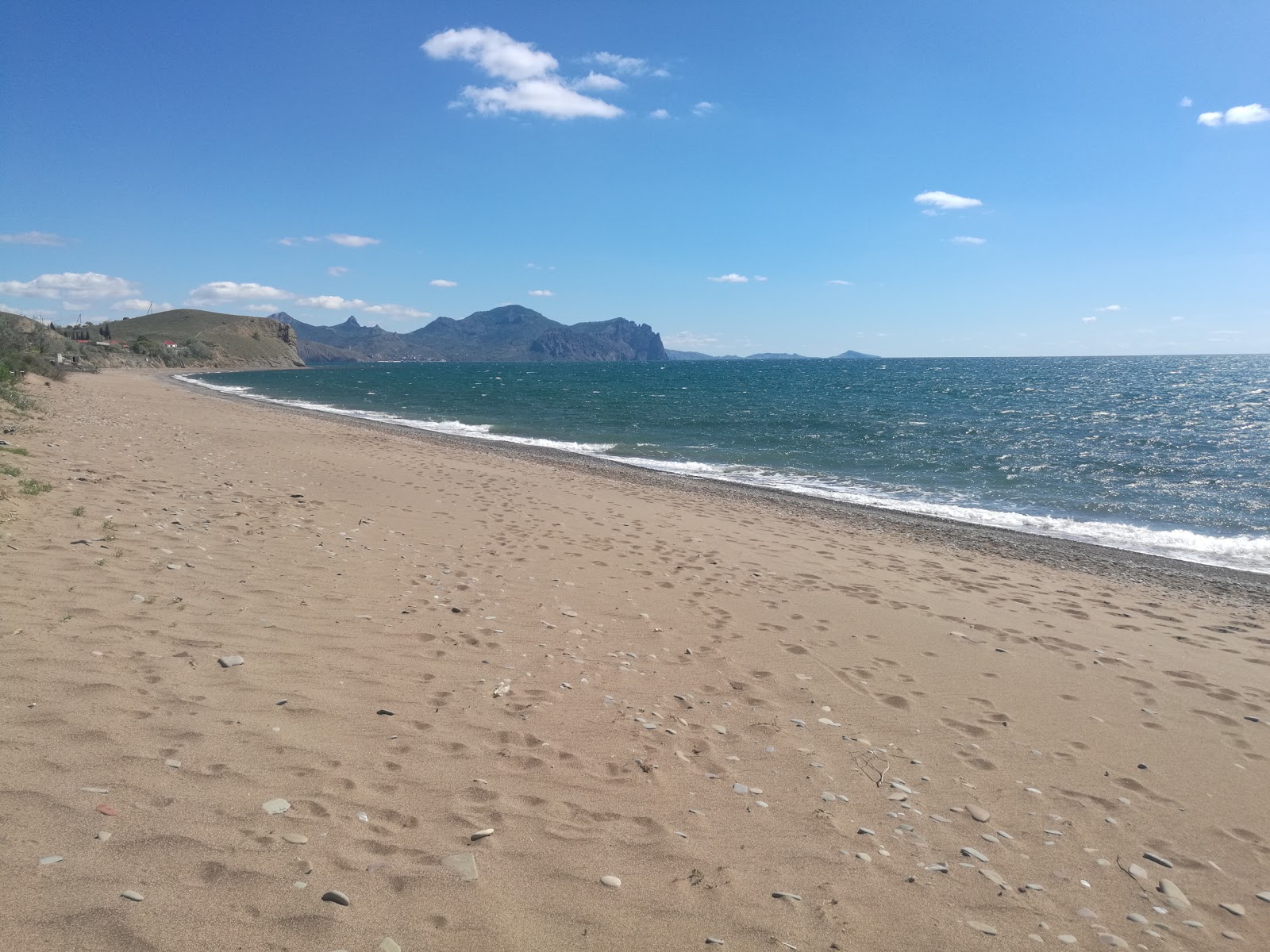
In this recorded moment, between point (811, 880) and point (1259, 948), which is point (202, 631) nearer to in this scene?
point (811, 880)

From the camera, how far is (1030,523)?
16.9 metres

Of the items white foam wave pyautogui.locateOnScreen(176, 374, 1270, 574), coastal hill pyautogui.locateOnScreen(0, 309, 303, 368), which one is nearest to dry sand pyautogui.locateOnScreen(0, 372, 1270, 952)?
white foam wave pyautogui.locateOnScreen(176, 374, 1270, 574)

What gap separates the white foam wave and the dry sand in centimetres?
493

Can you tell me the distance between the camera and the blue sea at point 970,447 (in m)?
17.8

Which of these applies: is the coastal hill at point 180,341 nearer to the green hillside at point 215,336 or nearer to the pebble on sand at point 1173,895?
the green hillside at point 215,336

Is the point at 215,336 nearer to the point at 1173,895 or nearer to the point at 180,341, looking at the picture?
the point at 180,341

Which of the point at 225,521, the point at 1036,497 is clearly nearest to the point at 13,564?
the point at 225,521

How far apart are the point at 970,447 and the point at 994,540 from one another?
18.3 meters

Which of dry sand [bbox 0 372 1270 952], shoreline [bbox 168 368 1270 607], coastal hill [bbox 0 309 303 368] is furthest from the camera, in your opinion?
coastal hill [bbox 0 309 303 368]

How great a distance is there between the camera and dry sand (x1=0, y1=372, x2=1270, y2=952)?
331cm

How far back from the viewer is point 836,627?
26.6 ft

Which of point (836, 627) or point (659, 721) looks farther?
point (836, 627)

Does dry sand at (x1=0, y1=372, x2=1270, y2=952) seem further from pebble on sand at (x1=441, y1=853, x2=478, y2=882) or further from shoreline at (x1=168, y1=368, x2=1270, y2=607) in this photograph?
shoreline at (x1=168, y1=368, x2=1270, y2=607)

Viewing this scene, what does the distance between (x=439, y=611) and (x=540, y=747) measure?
9.18 ft
